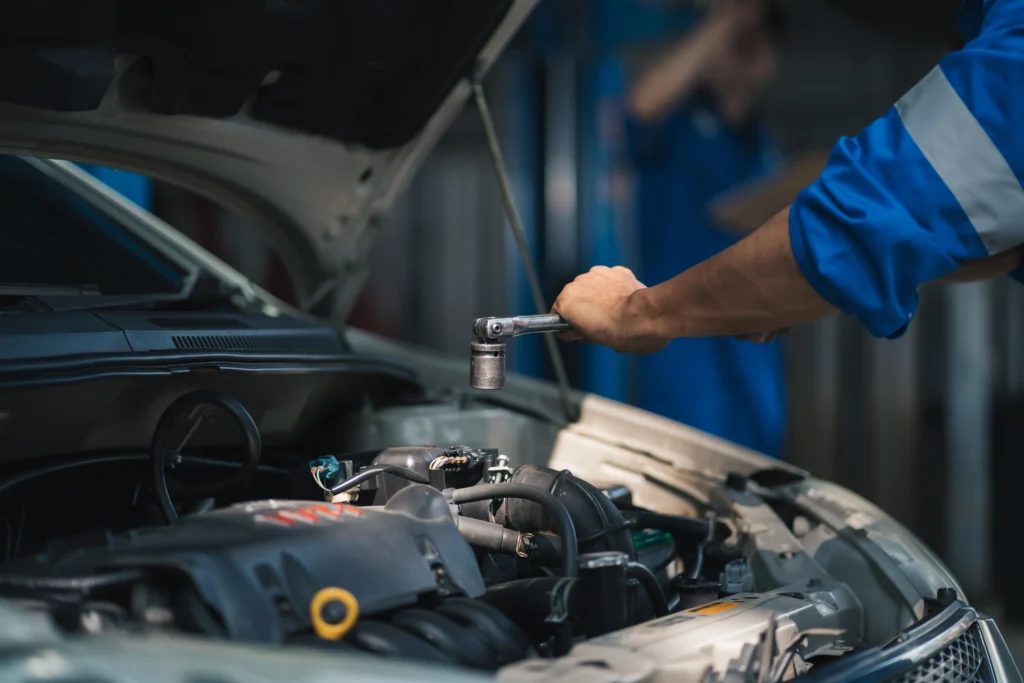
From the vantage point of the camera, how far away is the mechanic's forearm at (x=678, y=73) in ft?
10.7

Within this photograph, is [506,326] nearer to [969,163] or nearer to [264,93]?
[969,163]

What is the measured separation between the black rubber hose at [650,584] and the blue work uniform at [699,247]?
2.04 metres

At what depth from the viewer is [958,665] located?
48.3 inches

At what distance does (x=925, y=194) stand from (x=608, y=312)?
1.59 ft

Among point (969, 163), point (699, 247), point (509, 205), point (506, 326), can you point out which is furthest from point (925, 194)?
point (699, 247)

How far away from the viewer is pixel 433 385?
7.20 feet

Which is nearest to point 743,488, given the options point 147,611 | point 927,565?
point 927,565

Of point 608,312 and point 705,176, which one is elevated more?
point 705,176

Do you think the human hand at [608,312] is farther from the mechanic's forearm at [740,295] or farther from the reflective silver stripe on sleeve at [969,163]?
the reflective silver stripe on sleeve at [969,163]

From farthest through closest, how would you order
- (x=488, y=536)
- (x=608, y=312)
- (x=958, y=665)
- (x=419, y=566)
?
(x=608, y=312)
(x=488, y=536)
(x=958, y=665)
(x=419, y=566)

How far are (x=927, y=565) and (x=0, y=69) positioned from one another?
1667 mm

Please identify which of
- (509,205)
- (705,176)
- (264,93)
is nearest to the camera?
(264,93)

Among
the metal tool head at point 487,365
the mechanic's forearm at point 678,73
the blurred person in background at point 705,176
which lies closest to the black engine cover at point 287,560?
the metal tool head at point 487,365

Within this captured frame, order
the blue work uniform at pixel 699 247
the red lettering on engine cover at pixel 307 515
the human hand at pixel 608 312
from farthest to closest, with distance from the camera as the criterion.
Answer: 1. the blue work uniform at pixel 699 247
2. the human hand at pixel 608 312
3. the red lettering on engine cover at pixel 307 515
